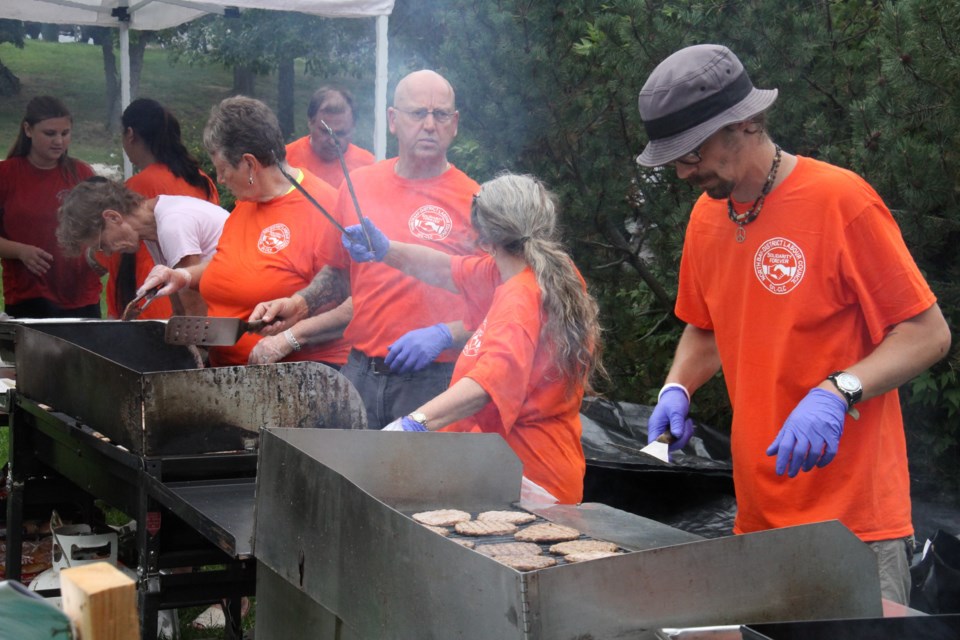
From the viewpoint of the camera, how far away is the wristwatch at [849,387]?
2.08 meters

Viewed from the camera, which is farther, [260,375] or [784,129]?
Answer: [784,129]

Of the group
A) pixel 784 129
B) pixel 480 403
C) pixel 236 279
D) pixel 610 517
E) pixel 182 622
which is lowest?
pixel 182 622

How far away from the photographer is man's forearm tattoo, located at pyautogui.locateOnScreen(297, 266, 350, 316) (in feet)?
12.4

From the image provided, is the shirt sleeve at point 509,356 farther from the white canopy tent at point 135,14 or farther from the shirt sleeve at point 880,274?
the white canopy tent at point 135,14

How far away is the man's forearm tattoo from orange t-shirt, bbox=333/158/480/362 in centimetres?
12

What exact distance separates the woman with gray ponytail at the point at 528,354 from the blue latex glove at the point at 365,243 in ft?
1.61

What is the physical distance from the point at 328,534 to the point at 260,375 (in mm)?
923

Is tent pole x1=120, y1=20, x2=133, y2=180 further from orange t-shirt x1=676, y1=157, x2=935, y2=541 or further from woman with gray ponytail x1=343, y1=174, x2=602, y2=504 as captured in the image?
orange t-shirt x1=676, y1=157, x2=935, y2=541

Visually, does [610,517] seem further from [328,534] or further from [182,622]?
[182,622]

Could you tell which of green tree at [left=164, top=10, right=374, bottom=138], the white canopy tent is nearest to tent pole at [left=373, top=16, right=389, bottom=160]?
the white canopy tent

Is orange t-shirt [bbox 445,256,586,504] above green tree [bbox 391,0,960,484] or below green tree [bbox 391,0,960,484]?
below

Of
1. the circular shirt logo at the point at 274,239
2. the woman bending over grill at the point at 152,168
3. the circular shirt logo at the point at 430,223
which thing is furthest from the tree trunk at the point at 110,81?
the circular shirt logo at the point at 430,223

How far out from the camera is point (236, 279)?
380cm

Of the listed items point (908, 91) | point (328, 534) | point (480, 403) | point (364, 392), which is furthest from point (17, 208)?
point (908, 91)
